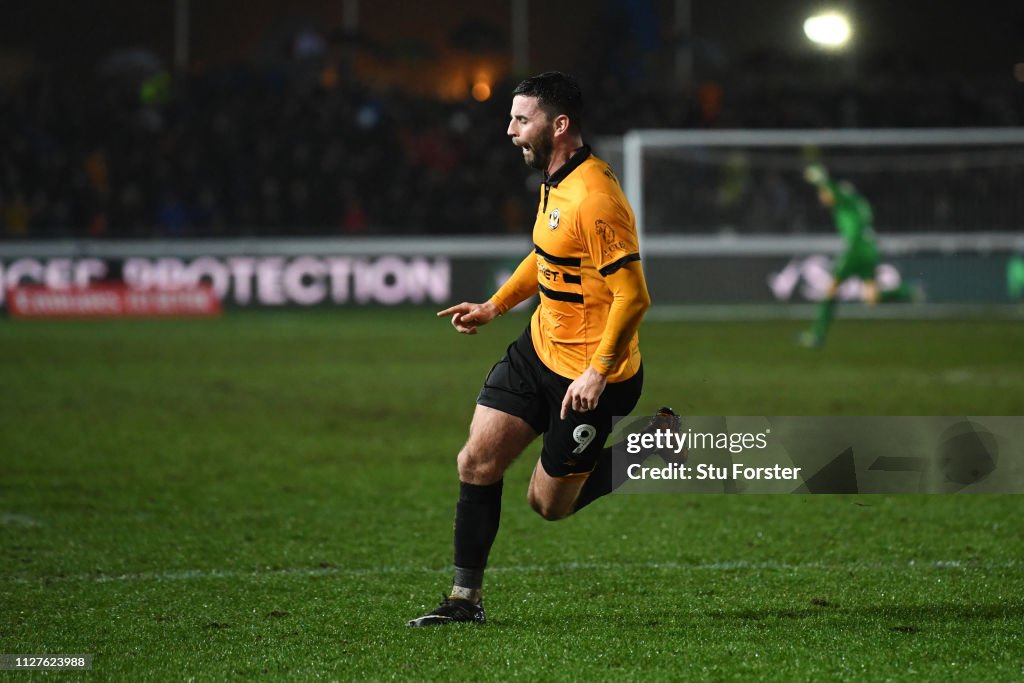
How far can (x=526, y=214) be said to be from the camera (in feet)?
82.4

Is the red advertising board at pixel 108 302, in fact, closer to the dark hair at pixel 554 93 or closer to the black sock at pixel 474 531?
the black sock at pixel 474 531

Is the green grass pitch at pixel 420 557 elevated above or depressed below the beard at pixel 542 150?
below

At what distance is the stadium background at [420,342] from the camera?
4773mm

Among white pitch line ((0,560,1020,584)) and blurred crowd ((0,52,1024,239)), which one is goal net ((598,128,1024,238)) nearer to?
blurred crowd ((0,52,1024,239))

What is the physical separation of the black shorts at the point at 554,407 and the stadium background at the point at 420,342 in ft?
1.90

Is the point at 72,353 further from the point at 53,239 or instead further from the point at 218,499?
the point at 218,499

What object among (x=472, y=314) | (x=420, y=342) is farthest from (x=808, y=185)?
(x=472, y=314)

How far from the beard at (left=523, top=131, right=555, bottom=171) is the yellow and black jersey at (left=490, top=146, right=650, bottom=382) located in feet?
0.19

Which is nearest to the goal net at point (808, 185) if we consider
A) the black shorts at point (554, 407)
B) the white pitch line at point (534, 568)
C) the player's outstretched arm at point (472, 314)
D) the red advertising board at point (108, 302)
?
the red advertising board at point (108, 302)

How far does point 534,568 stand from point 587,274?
5.27 feet

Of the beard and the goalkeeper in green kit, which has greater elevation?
the beard

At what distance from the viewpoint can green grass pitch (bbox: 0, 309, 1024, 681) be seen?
4.33 m

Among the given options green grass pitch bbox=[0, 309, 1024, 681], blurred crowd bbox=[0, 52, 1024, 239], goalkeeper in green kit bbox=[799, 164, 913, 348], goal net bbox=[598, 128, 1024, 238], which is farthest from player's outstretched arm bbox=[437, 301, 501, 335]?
blurred crowd bbox=[0, 52, 1024, 239]

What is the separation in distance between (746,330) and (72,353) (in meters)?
9.20
